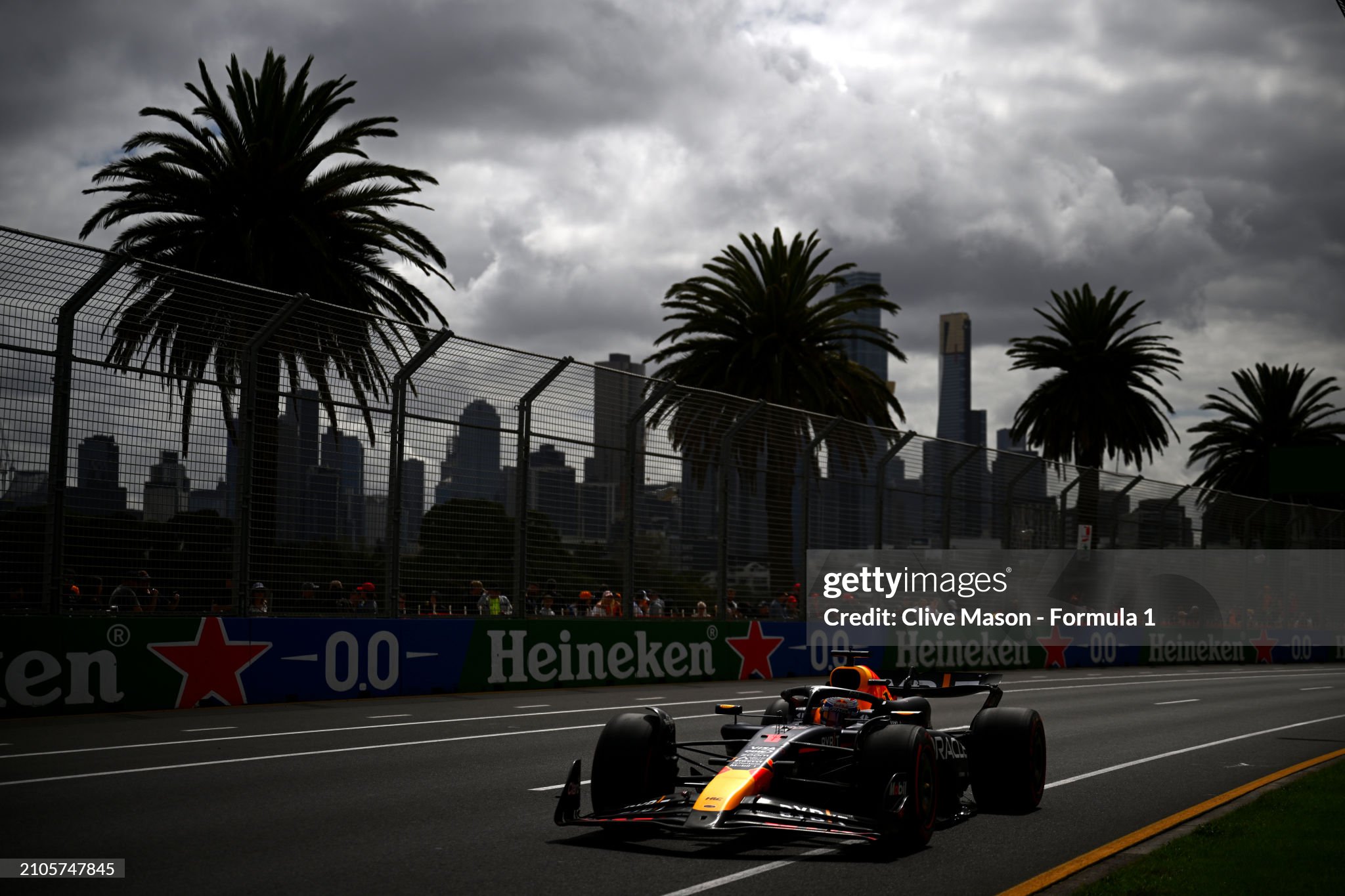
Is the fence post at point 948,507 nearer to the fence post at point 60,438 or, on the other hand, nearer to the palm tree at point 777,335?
the palm tree at point 777,335

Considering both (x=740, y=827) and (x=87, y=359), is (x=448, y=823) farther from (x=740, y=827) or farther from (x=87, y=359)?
(x=87, y=359)

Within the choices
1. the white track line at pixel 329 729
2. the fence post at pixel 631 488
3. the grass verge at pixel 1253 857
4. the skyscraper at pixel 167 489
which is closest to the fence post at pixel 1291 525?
the fence post at pixel 631 488

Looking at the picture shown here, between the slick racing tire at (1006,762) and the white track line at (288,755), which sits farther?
the white track line at (288,755)

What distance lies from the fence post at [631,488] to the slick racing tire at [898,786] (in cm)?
1355

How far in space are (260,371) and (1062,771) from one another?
32.5 ft

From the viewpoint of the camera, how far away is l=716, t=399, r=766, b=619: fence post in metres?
23.4

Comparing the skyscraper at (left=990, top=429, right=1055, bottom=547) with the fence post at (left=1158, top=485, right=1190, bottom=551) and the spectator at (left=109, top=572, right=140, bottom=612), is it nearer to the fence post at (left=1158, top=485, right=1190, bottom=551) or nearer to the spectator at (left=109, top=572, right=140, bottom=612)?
the fence post at (left=1158, top=485, right=1190, bottom=551)

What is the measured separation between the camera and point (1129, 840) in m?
8.23

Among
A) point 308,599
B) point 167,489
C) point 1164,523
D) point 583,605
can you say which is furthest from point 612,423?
point 1164,523

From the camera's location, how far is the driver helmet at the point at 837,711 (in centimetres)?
857

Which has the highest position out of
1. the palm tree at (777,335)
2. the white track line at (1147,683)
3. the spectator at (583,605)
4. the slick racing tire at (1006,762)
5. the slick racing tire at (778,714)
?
the palm tree at (777,335)

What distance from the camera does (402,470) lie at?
57.9 ft

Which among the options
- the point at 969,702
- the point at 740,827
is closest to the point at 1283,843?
the point at 740,827

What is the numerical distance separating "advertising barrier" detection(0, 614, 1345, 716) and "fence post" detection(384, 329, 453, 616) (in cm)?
51
